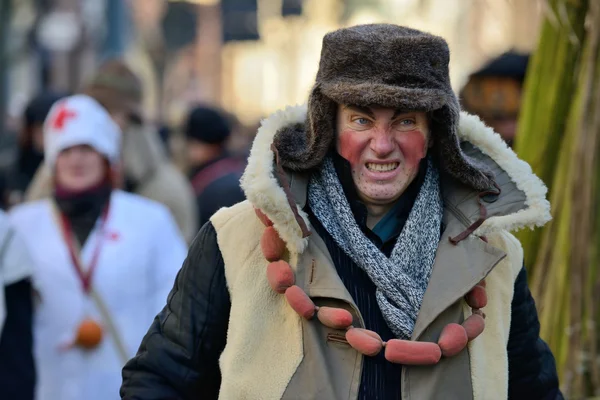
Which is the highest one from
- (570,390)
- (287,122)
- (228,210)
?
(287,122)

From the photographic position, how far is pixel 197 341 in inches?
127

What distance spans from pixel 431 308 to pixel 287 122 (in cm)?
66

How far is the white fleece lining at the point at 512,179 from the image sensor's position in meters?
3.23

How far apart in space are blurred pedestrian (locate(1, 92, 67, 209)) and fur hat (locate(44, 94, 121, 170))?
1.83m

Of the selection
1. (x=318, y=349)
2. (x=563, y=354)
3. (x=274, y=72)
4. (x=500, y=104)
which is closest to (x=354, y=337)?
(x=318, y=349)

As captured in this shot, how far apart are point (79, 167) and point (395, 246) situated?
3.02m

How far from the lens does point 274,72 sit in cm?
4484

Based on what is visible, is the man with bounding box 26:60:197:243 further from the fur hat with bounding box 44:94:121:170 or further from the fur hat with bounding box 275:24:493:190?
the fur hat with bounding box 275:24:493:190

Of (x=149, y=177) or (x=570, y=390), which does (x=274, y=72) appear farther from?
(x=570, y=390)

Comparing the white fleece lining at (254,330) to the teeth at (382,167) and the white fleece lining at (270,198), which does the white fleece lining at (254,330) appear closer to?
the white fleece lining at (270,198)

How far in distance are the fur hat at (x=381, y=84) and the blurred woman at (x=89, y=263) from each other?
2470 mm

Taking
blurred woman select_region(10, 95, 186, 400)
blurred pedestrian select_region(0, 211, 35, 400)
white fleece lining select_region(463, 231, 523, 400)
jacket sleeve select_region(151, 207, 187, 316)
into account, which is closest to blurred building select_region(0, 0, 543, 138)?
jacket sleeve select_region(151, 207, 187, 316)

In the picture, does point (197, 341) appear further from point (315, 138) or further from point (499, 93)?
point (499, 93)

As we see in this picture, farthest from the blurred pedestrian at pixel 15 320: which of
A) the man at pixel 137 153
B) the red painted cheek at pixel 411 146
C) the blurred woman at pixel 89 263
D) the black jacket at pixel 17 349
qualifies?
the man at pixel 137 153
